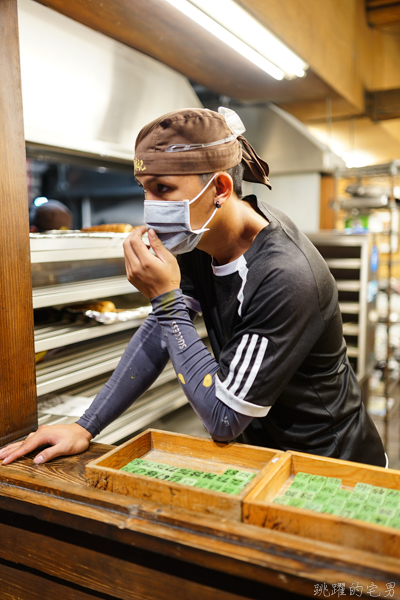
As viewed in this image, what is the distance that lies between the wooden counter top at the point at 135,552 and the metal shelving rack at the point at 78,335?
63 cm

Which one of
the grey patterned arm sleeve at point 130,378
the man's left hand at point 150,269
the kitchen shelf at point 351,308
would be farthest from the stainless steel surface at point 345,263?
the man's left hand at point 150,269

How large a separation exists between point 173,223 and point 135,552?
2.68 ft

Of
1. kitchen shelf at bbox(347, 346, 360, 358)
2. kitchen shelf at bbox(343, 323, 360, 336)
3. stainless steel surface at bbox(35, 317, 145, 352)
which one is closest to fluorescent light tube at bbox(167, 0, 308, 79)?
stainless steel surface at bbox(35, 317, 145, 352)

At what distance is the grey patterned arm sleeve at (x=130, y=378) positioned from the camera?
1474 mm

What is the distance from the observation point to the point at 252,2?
249 centimetres

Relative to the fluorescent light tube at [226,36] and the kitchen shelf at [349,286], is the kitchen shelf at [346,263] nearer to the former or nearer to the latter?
the kitchen shelf at [349,286]

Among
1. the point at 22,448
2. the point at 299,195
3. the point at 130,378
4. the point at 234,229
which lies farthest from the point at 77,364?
the point at 299,195

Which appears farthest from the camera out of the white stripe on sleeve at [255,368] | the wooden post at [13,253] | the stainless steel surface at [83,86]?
the stainless steel surface at [83,86]

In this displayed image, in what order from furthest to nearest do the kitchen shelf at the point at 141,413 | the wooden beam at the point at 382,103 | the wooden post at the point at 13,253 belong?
the wooden beam at the point at 382,103, the kitchen shelf at the point at 141,413, the wooden post at the point at 13,253

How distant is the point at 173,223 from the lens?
4.37 ft

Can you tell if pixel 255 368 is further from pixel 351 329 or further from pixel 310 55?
pixel 351 329

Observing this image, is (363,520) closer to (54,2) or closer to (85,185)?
(54,2)

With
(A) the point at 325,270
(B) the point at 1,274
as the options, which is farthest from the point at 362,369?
(B) the point at 1,274

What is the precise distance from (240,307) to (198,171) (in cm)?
38
